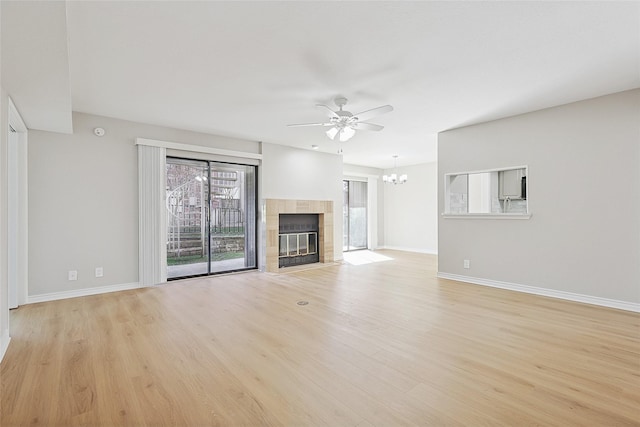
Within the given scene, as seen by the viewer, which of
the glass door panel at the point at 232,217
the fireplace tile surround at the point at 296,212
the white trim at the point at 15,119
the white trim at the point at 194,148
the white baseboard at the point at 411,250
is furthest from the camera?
the white baseboard at the point at 411,250

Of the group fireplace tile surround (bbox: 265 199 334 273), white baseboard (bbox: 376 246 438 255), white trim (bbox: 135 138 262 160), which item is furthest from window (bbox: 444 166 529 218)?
white trim (bbox: 135 138 262 160)

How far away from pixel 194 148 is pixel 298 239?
2879 millimetres

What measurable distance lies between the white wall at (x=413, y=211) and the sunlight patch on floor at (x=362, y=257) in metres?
1.34

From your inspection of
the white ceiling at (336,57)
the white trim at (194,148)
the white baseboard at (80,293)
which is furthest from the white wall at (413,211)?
the white baseboard at (80,293)

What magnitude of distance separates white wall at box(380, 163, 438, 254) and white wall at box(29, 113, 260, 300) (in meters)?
6.97

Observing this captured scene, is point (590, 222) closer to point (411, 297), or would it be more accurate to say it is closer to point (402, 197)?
point (411, 297)

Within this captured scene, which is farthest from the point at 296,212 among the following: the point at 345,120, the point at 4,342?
the point at 4,342

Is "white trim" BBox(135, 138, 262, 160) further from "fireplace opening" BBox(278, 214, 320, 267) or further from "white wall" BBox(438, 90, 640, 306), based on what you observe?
"white wall" BBox(438, 90, 640, 306)

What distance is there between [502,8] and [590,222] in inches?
124

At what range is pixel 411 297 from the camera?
4.13 m

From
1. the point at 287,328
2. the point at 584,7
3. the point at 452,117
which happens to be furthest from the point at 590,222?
the point at 287,328

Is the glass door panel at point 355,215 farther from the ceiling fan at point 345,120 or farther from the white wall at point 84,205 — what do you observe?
the white wall at point 84,205

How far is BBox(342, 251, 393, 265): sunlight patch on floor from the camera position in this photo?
730cm

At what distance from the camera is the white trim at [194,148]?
4755 millimetres
